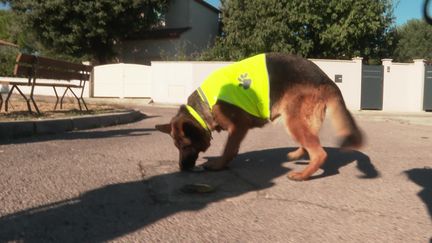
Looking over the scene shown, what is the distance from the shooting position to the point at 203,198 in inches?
147

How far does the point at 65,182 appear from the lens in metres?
4.05

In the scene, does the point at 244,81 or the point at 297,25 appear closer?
the point at 244,81

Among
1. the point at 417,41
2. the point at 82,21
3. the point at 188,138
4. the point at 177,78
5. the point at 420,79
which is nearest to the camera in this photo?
the point at 188,138

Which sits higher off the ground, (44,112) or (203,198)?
(44,112)

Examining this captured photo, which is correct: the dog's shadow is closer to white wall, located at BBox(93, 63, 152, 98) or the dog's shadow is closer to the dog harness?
the dog harness

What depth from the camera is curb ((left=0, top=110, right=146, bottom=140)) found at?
21.6 feet

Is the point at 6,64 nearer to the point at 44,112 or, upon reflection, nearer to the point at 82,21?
the point at 82,21

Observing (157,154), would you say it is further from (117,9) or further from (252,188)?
(117,9)

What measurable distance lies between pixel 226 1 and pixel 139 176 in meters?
26.3

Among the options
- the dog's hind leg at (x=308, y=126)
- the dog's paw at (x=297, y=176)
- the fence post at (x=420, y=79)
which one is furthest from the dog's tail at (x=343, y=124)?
the fence post at (x=420, y=79)

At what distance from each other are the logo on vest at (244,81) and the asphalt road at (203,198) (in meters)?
0.91

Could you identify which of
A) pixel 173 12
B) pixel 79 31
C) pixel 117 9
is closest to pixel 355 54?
pixel 173 12

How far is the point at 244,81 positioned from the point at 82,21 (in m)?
22.5

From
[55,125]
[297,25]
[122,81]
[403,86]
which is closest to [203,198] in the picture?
[55,125]
